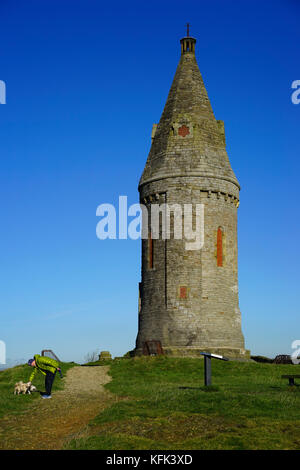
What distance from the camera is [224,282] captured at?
34.1 m

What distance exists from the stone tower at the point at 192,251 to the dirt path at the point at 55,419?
40.1 feet

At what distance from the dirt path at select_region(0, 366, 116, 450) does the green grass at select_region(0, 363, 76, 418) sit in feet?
1.16

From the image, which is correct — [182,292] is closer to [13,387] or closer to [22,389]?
[13,387]

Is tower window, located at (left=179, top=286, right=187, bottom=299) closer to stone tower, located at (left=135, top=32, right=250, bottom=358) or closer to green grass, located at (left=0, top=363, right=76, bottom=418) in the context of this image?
stone tower, located at (left=135, top=32, right=250, bottom=358)

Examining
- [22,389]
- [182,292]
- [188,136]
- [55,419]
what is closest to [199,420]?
[55,419]

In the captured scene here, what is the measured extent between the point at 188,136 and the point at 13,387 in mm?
19747

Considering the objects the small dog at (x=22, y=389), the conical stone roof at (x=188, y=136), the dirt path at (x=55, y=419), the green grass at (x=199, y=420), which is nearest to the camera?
the green grass at (x=199, y=420)

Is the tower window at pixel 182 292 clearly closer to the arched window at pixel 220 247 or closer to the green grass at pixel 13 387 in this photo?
the arched window at pixel 220 247

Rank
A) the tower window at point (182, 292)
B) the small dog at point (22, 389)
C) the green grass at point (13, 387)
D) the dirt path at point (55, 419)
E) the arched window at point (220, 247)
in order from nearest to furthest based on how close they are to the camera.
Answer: the dirt path at point (55, 419)
the green grass at point (13, 387)
the small dog at point (22, 389)
the tower window at point (182, 292)
the arched window at point (220, 247)

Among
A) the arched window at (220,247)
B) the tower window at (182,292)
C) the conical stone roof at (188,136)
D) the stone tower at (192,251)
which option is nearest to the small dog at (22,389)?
the stone tower at (192,251)

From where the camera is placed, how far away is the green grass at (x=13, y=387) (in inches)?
634

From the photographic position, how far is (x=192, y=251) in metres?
33.6
